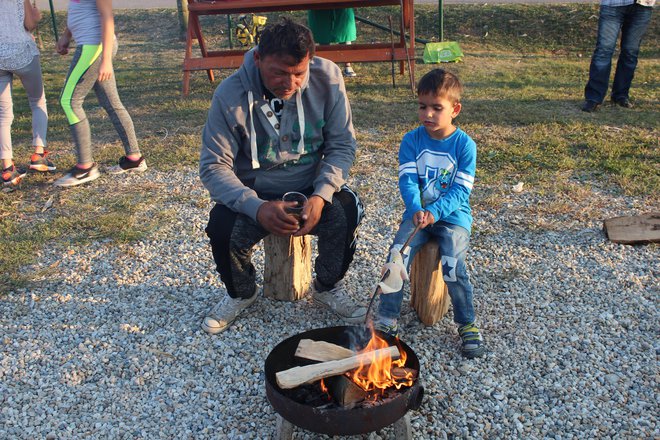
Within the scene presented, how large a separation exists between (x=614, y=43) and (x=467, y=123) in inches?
74.3

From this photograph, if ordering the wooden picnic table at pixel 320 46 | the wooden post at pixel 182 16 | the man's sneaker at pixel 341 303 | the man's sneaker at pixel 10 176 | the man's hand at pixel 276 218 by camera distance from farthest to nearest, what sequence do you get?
the wooden post at pixel 182 16, the wooden picnic table at pixel 320 46, the man's sneaker at pixel 10 176, the man's sneaker at pixel 341 303, the man's hand at pixel 276 218

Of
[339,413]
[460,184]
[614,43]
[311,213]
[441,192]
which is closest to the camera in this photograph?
[339,413]

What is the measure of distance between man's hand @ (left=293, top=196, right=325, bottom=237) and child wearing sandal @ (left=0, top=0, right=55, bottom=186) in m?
3.35

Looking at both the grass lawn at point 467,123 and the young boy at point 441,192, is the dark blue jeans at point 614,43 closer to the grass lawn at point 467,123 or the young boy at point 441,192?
the grass lawn at point 467,123

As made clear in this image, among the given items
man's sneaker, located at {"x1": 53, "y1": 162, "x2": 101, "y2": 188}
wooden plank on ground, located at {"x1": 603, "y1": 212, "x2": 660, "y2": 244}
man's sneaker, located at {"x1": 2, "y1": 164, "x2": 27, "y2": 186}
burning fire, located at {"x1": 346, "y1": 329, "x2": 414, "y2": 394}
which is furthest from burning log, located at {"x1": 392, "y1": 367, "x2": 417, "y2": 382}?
man's sneaker, located at {"x1": 2, "y1": 164, "x2": 27, "y2": 186}

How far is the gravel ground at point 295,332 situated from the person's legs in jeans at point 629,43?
3.18 meters

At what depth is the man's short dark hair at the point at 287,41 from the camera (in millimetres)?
2820

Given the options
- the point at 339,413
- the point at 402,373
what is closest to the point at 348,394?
the point at 339,413

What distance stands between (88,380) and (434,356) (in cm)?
172

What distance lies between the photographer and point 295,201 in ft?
10.4

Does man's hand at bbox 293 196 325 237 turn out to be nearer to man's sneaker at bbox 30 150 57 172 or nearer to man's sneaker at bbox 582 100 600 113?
man's sneaker at bbox 30 150 57 172

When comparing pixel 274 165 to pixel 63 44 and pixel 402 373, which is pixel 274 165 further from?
pixel 63 44

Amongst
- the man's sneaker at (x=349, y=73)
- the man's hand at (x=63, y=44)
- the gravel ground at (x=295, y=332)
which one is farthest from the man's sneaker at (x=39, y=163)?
the man's sneaker at (x=349, y=73)

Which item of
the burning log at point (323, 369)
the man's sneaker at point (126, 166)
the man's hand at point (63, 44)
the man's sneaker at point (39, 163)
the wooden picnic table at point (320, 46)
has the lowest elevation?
the man's sneaker at point (126, 166)
